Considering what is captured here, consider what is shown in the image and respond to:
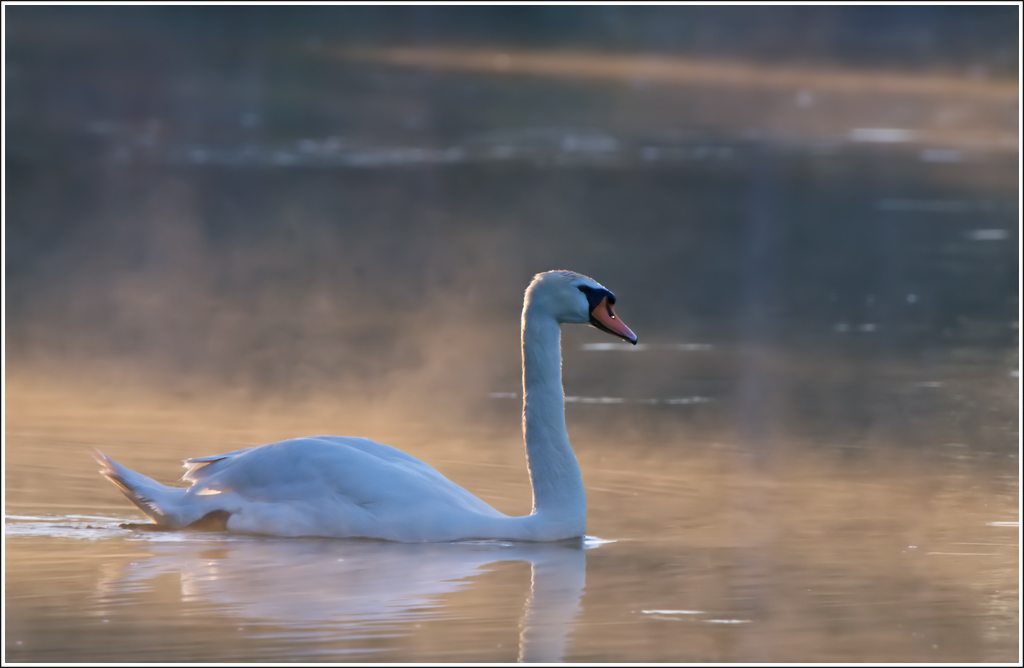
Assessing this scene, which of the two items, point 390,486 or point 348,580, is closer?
point 348,580

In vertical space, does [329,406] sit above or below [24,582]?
above

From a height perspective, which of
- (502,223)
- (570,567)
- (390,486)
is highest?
(502,223)

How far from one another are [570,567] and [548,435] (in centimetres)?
69

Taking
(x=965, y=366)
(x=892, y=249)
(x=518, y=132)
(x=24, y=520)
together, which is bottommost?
(x=24, y=520)

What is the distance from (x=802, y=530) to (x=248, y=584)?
2.27 meters

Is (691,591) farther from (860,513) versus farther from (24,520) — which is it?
(24,520)

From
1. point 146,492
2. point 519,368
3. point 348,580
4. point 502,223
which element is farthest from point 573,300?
point 502,223

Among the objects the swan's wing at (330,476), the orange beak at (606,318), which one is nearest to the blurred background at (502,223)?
the orange beak at (606,318)

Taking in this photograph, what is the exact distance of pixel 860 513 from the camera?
721cm

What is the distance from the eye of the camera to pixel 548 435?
22.5 ft

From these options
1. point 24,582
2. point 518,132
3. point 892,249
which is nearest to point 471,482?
point 24,582

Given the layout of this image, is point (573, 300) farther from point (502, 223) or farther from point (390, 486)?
point (502, 223)

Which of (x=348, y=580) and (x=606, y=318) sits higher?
(x=606, y=318)

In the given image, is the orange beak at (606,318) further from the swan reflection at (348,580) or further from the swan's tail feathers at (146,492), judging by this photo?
the swan's tail feathers at (146,492)
